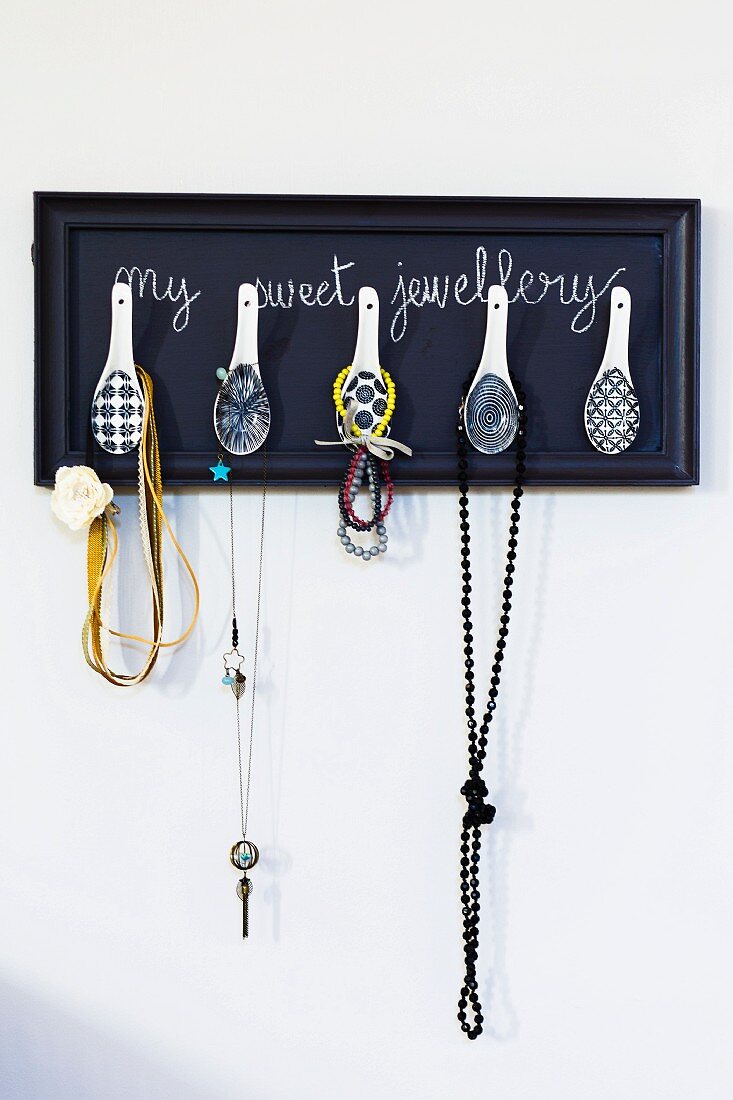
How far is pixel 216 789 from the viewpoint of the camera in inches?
35.0

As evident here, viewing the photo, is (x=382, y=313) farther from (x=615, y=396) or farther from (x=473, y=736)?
(x=473, y=736)

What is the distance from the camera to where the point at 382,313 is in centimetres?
87

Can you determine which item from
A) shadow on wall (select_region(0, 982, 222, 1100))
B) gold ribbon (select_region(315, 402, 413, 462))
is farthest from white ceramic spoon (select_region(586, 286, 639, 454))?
shadow on wall (select_region(0, 982, 222, 1100))

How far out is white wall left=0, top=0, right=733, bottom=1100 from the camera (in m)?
0.88

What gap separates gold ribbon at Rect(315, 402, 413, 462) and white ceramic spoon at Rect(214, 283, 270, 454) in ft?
0.22

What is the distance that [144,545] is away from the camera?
860 millimetres

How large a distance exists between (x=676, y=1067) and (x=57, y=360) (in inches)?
39.5

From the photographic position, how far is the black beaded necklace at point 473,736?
86 cm

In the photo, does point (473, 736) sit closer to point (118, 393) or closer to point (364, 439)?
point (364, 439)

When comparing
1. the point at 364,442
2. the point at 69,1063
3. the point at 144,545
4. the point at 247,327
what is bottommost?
the point at 69,1063

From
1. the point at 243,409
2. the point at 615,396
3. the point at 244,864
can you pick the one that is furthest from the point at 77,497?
the point at 615,396

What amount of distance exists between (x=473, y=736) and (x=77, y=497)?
48cm

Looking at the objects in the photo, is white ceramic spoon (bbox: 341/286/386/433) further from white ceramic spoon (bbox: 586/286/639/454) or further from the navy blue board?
white ceramic spoon (bbox: 586/286/639/454)

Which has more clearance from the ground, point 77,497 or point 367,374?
point 367,374
